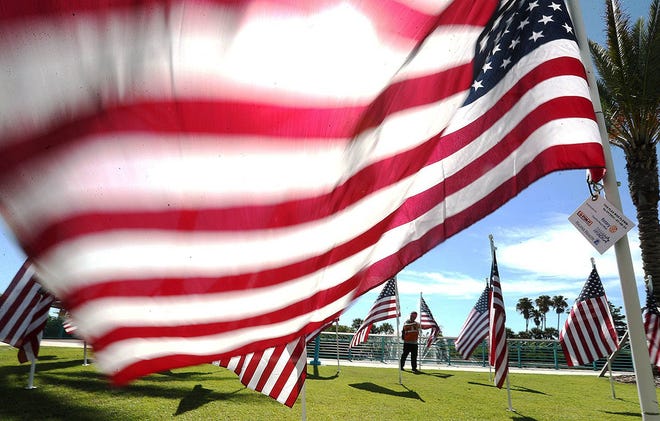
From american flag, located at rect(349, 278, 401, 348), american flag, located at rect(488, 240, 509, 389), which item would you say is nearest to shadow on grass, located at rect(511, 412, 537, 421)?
american flag, located at rect(488, 240, 509, 389)

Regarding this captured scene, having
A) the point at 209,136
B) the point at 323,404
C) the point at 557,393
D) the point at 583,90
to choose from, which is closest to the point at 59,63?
the point at 209,136

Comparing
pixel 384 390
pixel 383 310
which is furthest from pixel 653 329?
pixel 383 310

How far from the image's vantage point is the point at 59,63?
0.95m

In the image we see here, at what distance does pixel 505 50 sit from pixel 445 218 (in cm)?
108

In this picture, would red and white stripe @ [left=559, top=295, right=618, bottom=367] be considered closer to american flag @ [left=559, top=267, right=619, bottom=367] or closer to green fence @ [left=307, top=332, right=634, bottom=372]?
american flag @ [left=559, top=267, right=619, bottom=367]

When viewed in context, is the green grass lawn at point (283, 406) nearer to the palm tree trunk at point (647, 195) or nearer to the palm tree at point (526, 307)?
the palm tree trunk at point (647, 195)

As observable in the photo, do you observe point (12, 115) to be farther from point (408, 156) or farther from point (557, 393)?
point (557, 393)

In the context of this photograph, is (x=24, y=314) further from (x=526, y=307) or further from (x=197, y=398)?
(x=526, y=307)

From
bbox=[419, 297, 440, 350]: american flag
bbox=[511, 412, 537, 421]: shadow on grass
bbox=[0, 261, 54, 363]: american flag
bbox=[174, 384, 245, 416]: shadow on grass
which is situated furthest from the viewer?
bbox=[419, 297, 440, 350]: american flag

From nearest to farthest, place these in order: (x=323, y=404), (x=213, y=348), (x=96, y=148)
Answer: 1. (x=96, y=148)
2. (x=213, y=348)
3. (x=323, y=404)

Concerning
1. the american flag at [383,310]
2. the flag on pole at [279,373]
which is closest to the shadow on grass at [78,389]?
the flag on pole at [279,373]

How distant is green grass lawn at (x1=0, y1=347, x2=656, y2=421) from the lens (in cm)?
741

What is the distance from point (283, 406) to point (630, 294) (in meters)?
7.07

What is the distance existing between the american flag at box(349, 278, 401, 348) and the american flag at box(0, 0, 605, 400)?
40.3 ft
